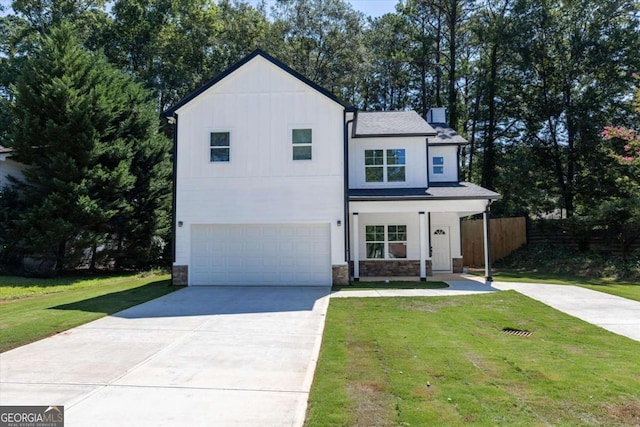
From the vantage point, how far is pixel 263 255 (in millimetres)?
13734

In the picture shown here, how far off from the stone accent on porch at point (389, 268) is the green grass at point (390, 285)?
2.11 meters

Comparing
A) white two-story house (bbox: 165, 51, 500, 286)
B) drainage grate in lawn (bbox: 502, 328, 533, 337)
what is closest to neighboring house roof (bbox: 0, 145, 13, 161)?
white two-story house (bbox: 165, 51, 500, 286)

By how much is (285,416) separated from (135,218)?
16.8 metres

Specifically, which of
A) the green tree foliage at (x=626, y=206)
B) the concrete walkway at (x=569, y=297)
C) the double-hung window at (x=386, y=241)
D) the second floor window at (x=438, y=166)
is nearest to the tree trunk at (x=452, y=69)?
the green tree foliage at (x=626, y=206)

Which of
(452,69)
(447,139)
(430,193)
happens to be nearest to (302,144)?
(430,193)

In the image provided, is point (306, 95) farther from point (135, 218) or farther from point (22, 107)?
point (22, 107)

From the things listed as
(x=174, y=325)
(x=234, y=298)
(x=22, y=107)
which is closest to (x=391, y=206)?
(x=234, y=298)

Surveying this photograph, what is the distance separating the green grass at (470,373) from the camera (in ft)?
13.1

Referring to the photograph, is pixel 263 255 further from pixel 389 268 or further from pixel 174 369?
pixel 174 369

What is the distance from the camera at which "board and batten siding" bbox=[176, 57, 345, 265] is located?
1352 centimetres

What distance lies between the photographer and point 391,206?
46.3 feet

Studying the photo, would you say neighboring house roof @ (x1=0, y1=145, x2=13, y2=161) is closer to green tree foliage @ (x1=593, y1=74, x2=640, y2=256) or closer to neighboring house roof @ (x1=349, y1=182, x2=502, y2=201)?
neighboring house roof @ (x1=349, y1=182, x2=502, y2=201)

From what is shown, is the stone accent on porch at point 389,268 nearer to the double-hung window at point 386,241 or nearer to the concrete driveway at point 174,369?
the double-hung window at point 386,241

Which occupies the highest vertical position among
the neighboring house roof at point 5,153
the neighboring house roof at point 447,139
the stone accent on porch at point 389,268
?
the neighboring house roof at point 447,139
